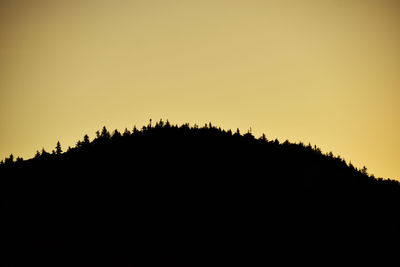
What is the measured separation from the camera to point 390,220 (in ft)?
413

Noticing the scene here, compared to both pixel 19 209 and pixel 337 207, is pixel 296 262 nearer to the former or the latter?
pixel 337 207

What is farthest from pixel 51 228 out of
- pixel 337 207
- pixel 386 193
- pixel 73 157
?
pixel 386 193

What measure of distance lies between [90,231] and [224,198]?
1567 inches

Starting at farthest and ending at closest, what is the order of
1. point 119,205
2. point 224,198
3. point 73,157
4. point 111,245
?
point 73,157
point 224,198
point 119,205
point 111,245

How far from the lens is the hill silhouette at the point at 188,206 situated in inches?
3701

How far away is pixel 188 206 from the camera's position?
112 meters

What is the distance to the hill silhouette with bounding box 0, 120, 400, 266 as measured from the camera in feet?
308

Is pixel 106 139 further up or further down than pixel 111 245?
further up

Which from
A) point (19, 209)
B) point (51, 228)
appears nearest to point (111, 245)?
point (51, 228)

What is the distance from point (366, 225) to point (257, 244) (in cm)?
3936

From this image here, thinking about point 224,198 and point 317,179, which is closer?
point 224,198

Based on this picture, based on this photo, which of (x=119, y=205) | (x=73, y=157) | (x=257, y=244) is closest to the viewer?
(x=257, y=244)

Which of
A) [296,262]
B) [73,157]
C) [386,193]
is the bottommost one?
[296,262]

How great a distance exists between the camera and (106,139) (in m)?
152
